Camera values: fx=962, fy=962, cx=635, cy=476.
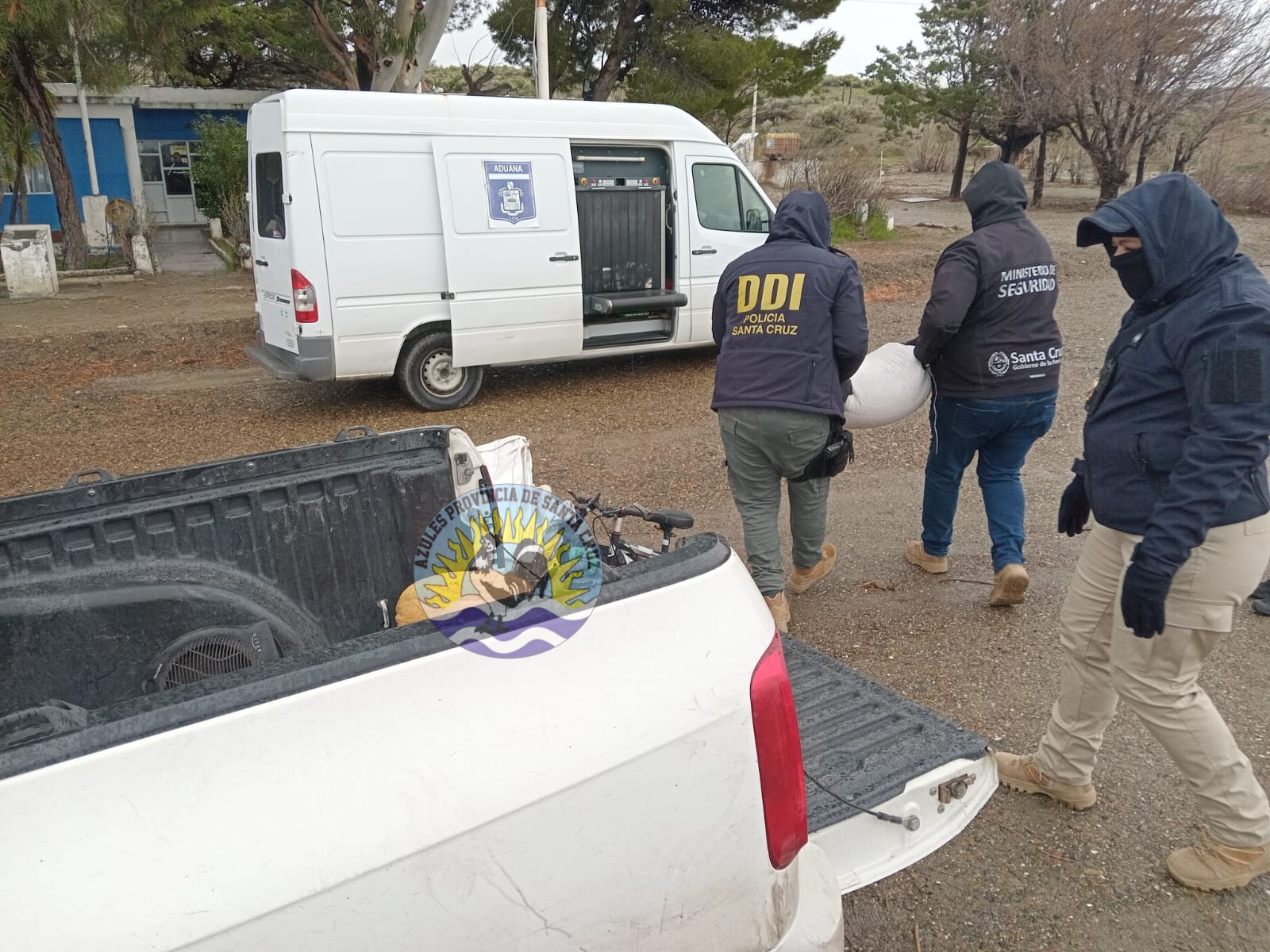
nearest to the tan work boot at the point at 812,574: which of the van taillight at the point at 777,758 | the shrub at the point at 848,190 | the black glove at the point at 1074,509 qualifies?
the black glove at the point at 1074,509

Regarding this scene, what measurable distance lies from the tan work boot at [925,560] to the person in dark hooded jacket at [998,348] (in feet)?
1.23

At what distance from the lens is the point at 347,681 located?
4.56 feet

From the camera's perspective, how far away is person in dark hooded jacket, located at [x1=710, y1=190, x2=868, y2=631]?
3.84 meters

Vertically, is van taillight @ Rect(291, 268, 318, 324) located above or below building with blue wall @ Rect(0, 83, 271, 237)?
below

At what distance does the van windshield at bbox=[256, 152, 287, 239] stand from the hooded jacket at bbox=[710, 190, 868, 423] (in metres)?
4.67

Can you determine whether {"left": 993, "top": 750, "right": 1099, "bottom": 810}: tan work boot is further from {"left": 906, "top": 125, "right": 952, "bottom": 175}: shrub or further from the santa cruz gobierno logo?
{"left": 906, "top": 125, "right": 952, "bottom": 175}: shrub

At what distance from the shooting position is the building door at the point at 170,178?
24656 mm

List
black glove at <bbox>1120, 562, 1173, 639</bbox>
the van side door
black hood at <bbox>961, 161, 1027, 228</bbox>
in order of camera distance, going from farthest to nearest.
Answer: the van side door < black hood at <bbox>961, 161, 1027, 228</bbox> < black glove at <bbox>1120, 562, 1173, 639</bbox>

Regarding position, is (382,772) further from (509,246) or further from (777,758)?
(509,246)

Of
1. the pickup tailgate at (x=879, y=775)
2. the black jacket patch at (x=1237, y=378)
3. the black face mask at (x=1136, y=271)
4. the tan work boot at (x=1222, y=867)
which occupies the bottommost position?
the tan work boot at (x=1222, y=867)

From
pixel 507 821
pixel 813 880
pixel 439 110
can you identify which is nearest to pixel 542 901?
pixel 507 821

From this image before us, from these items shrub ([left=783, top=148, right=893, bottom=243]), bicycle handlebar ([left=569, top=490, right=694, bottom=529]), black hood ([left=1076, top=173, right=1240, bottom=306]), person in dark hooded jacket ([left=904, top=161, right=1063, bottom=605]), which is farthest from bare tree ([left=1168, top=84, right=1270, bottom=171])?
bicycle handlebar ([left=569, top=490, right=694, bottom=529])

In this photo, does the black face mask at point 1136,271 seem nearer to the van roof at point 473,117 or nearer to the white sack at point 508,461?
the white sack at point 508,461

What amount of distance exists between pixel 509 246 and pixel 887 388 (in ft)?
14.6
